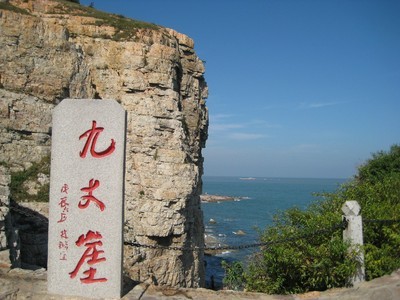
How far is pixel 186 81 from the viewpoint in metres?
24.0

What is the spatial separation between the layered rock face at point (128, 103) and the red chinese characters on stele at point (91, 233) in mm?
13567

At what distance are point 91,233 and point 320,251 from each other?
3355 mm

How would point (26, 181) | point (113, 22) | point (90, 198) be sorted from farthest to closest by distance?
point (113, 22) → point (26, 181) → point (90, 198)

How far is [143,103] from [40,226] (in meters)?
9.24

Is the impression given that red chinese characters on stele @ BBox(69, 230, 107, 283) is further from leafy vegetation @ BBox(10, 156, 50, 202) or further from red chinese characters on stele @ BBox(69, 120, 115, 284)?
leafy vegetation @ BBox(10, 156, 50, 202)

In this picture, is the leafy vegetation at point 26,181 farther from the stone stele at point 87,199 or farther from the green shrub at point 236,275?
the green shrub at point 236,275

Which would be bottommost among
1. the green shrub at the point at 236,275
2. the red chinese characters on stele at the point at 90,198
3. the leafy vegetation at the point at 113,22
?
the green shrub at the point at 236,275

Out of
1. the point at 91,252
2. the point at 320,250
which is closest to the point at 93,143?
the point at 91,252

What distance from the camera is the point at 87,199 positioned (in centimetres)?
470

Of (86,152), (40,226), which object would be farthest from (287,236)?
(40,226)

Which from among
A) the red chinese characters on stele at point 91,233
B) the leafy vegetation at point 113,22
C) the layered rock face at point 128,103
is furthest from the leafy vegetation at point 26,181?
the red chinese characters on stele at point 91,233

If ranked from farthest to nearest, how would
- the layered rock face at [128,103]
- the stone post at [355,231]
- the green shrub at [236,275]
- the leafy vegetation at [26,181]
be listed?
the layered rock face at [128,103] < the leafy vegetation at [26,181] < the green shrub at [236,275] < the stone post at [355,231]

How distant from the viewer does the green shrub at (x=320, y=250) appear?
5.07 meters

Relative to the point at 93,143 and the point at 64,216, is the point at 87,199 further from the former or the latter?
the point at 93,143
